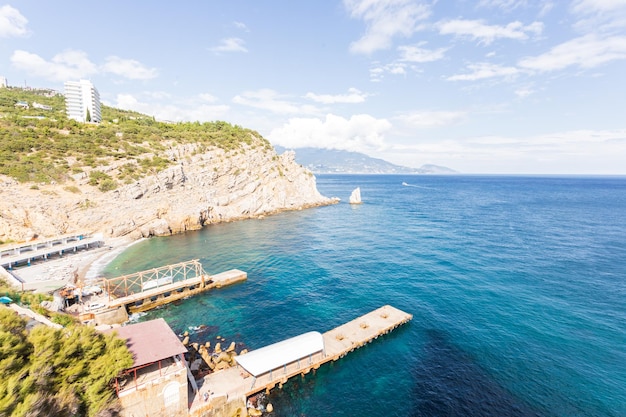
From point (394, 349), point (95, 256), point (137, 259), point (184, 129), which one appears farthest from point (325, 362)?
point (184, 129)

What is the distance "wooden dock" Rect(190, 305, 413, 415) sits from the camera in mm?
22953

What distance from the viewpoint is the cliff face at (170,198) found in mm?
56812

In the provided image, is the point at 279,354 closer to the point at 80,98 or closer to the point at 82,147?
the point at 82,147

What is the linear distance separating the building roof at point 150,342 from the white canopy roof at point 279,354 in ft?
19.1

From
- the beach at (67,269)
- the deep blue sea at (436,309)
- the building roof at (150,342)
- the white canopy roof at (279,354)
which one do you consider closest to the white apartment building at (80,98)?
the beach at (67,269)

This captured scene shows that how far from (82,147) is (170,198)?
26506 millimetres

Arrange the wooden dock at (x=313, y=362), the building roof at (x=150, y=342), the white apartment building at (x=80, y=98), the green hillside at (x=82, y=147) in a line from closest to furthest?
1. the building roof at (x=150, y=342)
2. the wooden dock at (x=313, y=362)
3. the green hillside at (x=82, y=147)
4. the white apartment building at (x=80, y=98)

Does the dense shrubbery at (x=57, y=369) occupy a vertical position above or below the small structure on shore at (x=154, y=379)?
above

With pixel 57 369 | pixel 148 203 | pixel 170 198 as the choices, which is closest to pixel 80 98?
pixel 170 198

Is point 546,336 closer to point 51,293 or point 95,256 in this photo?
point 51,293

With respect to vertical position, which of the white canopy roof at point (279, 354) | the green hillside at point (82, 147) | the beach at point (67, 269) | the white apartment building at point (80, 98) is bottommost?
the beach at point (67, 269)

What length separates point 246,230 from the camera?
7719 centimetres

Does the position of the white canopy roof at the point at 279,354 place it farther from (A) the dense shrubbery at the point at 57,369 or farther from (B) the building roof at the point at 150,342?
(A) the dense shrubbery at the point at 57,369

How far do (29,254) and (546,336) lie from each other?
77837 millimetres
